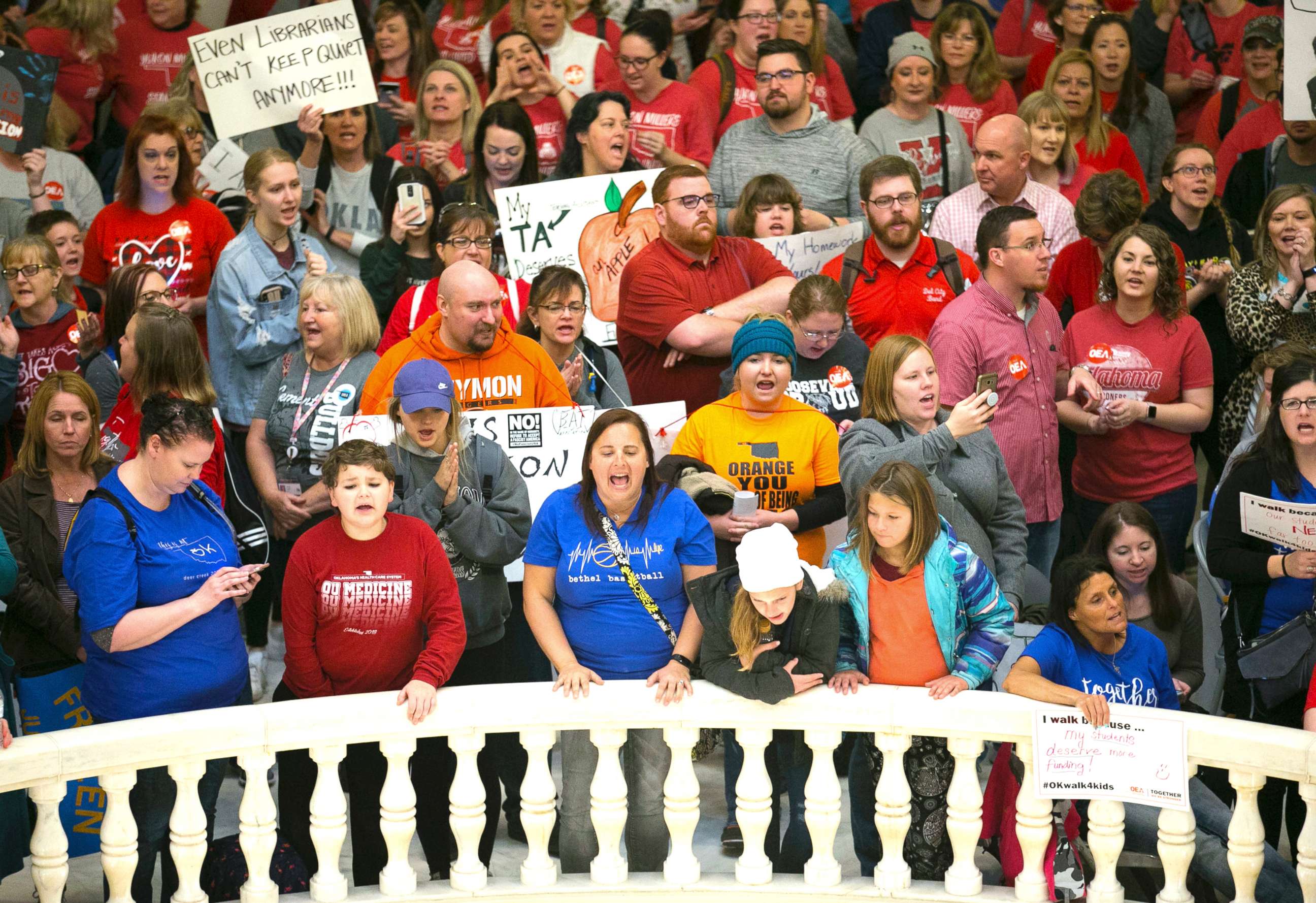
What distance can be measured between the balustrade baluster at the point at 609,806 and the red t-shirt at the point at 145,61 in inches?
239

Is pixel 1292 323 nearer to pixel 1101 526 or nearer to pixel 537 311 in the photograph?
pixel 1101 526

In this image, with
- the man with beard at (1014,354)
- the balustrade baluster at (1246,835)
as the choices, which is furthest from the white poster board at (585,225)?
the balustrade baluster at (1246,835)

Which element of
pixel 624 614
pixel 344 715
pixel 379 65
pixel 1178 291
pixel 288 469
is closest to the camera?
pixel 344 715

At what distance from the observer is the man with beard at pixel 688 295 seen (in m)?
6.95

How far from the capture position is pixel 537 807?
16.4 ft

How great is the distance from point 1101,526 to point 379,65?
5694 millimetres

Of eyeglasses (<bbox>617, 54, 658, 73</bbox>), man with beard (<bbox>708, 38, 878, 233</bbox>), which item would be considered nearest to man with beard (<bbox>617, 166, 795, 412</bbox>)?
man with beard (<bbox>708, 38, 878, 233</bbox>)

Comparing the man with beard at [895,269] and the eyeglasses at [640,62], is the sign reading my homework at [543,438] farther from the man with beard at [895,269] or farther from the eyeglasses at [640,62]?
the eyeglasses at [640,62]

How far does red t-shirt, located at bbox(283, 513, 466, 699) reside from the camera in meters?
5.16

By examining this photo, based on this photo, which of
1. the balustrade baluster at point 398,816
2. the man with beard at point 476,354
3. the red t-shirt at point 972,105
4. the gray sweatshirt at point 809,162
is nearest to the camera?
the balustrade baluster at point 398,816

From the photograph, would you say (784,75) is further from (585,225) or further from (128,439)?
(128,439)

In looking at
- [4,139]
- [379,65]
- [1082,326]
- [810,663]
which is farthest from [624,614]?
[379,65]

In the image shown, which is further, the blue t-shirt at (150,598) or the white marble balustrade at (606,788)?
the blue t-shirt at (150,598)

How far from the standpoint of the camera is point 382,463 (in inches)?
203
